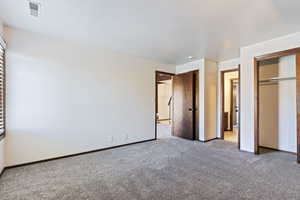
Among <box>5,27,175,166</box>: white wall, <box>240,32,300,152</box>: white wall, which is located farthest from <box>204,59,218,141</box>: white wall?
<box>5,27,175,166</box>: white wall

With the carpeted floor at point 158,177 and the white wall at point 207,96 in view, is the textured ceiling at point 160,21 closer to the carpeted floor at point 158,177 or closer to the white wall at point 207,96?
the white wall at point 207,96

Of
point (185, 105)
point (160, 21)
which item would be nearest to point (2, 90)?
point (160, 21)

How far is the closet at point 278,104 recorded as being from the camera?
3.38 metres

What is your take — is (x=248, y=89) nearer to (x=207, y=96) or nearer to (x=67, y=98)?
(x=207, y=96)

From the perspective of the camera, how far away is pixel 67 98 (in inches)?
128

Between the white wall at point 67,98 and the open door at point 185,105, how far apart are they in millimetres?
1258

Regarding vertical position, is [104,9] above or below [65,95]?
above

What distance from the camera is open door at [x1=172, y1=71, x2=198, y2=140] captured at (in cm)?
472

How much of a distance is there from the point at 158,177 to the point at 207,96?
304 centimetres

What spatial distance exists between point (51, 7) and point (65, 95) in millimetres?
1664

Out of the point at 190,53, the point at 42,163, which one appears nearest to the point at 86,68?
the point at 42,163

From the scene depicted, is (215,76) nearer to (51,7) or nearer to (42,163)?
(51,7)

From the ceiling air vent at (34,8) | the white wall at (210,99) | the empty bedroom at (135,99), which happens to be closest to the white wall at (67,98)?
the empty bedroom at (135,99)

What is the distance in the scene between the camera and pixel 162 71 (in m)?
4.99
